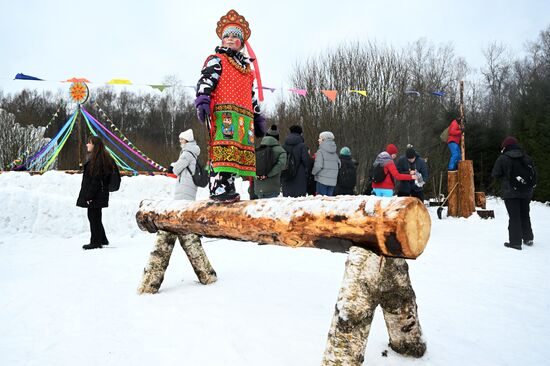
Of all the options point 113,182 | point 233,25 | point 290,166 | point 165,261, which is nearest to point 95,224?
point 113,182

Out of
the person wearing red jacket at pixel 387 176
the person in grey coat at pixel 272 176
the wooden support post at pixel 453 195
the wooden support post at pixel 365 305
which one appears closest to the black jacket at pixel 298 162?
the person in grey coat at pixel 272 176

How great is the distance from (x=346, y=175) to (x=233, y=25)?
5.52 meters

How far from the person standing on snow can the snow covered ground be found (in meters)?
1.04

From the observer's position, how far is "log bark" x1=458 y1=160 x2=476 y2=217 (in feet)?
31.3

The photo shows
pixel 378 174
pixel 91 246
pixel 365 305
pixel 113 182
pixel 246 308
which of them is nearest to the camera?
pixel 365 305

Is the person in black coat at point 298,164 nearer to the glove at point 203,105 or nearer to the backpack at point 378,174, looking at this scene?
the backpack at point 378,174

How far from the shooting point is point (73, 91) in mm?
12789

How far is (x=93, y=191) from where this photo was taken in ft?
20.0

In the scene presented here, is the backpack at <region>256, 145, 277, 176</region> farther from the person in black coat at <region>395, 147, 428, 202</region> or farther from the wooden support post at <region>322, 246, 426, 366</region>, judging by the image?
the wooden support post at <region>322, 246, 426, 366</region>

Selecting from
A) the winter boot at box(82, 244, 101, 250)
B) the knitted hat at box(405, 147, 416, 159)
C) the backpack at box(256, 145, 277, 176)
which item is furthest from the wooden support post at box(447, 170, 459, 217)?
the winter boot at box(82, 244, 101, 250)

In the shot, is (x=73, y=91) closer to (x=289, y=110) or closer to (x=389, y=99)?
(x=289, y=110)

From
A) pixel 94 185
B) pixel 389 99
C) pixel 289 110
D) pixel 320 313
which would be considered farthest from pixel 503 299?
pixel 289 110

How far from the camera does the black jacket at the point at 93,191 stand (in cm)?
607

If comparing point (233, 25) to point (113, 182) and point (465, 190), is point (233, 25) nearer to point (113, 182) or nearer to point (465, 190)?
point (113, 182)
